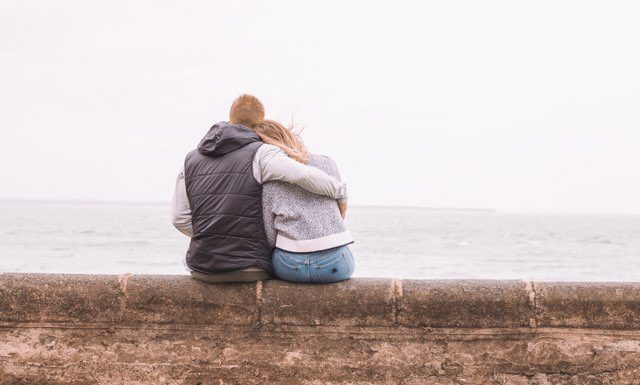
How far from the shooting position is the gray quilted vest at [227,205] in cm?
367

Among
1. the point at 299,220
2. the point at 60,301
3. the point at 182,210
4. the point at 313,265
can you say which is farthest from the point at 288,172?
the point at 60,301

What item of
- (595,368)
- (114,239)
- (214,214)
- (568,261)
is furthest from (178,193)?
(114,239)

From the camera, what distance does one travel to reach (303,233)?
12.1ft

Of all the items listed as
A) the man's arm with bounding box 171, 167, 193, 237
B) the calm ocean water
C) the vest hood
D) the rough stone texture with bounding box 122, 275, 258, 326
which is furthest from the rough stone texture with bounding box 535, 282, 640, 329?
the calm ocean water

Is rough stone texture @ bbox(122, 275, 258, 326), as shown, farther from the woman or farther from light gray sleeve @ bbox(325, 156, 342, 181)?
light gray sleeve @ bbox(325, 156, 342, 181)

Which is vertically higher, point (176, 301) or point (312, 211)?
point (312, 211)

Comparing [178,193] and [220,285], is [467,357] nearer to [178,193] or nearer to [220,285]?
[220,285]

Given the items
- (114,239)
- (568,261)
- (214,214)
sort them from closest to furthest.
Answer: (214,214), (568,261), (114,239)

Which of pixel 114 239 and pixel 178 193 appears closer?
pixel 178 193

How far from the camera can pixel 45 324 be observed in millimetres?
3854

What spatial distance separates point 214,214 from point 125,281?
0.64 m

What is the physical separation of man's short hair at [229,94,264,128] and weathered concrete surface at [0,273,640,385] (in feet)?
2.74

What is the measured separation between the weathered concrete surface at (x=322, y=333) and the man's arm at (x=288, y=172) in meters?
0.52

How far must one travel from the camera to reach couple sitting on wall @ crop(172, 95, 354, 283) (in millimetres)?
3676
